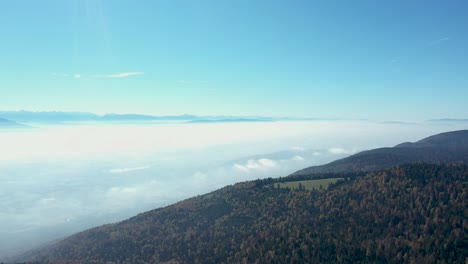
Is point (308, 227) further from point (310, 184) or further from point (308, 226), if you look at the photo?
point (310, 184)

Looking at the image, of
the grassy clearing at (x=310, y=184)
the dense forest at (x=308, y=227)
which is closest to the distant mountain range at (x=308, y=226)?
the dense forest at (x=308, y=227)

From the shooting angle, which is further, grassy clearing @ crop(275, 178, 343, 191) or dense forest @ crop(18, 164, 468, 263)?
grassy clearing @ crop(275, 178, 343, 191)

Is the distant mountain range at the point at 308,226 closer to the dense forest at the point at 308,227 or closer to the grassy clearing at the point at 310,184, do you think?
the dense forest at the point at 308,227

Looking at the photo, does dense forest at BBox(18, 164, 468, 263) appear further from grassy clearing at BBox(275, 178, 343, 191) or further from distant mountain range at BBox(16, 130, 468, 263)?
grassy clearing at BBox(275, 178, 343, 191)

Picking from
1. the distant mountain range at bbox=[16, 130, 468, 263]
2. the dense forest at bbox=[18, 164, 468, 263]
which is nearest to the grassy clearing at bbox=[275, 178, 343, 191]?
the distant mountain range at bbox=[16, 130, 468, 263]

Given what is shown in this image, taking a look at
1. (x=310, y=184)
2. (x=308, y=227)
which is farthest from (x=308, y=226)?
(x=310, y=184)

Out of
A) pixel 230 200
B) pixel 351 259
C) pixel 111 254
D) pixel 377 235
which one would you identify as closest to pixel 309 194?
pixel 230 200
